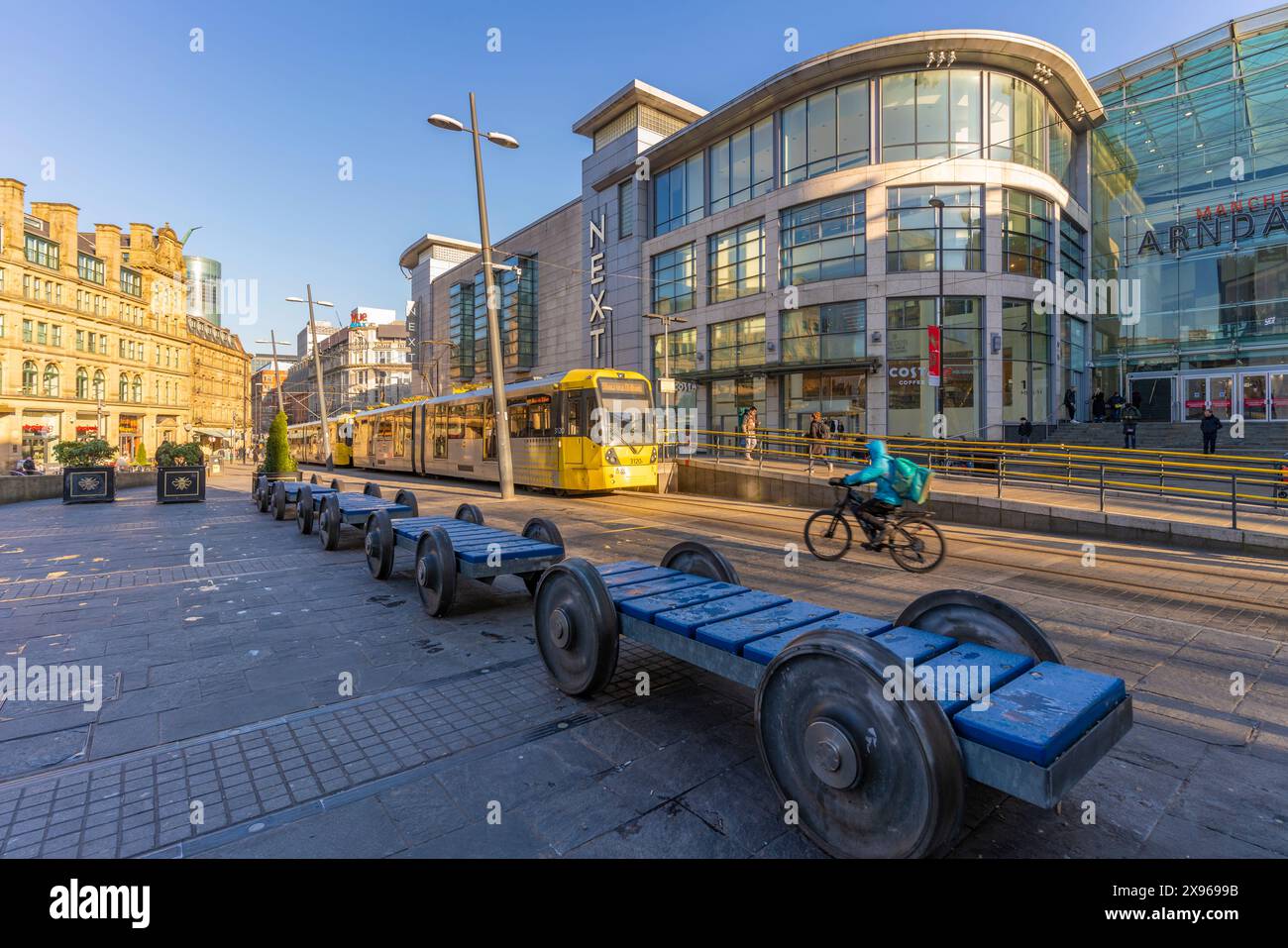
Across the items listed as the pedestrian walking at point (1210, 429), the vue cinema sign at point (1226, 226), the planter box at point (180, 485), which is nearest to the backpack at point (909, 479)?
the pedestrian walking at point (1210, 429)

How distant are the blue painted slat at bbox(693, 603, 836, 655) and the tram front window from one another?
13.1 metres

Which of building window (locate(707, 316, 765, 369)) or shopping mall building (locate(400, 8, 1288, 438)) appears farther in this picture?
building window (locate(707, 316, 765, 369))

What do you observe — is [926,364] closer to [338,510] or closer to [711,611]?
[338,510]

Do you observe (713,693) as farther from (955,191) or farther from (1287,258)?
(1287,258)

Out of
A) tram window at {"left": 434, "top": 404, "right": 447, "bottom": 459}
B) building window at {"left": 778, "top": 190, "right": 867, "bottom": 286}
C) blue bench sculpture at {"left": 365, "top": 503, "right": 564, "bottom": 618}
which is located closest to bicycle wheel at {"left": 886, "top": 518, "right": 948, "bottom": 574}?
blue bench sculpture at {"left": 365, "top": 503, "right": 564, "bottom": 618}

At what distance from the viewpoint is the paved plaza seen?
2695 millimetres

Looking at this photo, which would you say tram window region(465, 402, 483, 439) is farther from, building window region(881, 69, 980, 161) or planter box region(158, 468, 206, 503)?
building window region(881, 69, 980, 161)

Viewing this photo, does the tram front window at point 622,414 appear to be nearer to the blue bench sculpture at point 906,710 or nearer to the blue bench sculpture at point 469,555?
the blue bench sculpture at point 469,555

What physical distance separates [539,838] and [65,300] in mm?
71936

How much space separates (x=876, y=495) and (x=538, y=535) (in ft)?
16.7

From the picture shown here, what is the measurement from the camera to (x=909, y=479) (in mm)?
8578

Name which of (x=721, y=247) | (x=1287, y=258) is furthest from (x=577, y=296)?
(x=1287, y=258)

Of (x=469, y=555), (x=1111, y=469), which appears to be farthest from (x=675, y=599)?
(x=1111, y=469)
